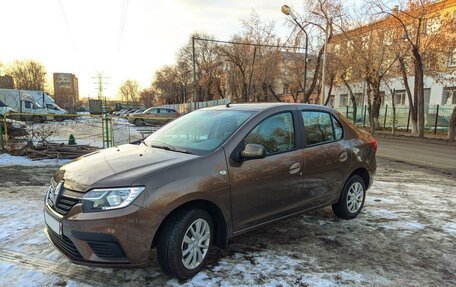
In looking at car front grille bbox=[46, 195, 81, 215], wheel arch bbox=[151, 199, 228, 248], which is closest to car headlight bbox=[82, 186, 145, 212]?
car front grille bbox=[46, 195, 81, 215]

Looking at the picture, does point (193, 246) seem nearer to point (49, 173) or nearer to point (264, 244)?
point (264, 244)

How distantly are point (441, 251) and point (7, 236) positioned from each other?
518 cm

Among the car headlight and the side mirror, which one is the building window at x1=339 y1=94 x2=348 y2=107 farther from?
the car headlight

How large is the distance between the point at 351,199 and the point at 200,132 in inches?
99.7

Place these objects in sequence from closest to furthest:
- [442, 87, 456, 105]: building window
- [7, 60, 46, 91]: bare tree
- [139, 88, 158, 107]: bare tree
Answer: [442, 87, 456, 105]: building window → [7, 60, 46, 91]: bare tree → [139, 88, 158, 107]: bare tree

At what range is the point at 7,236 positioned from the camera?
4.30m

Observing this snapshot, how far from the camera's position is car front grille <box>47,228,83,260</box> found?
3076 millimetres

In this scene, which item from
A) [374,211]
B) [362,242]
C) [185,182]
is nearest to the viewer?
[185,182]

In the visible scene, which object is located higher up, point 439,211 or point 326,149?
point 326,149

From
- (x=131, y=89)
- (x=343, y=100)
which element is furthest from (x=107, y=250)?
(x=131, y=89)

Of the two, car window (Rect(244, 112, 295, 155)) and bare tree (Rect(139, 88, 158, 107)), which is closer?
car window (Rect(244, 112, 295, 155))

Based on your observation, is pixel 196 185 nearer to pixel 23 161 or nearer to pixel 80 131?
pixel 23 161

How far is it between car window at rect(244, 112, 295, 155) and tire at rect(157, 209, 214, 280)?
996 millimetres

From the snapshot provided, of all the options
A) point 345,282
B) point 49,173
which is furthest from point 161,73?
point 345,282
